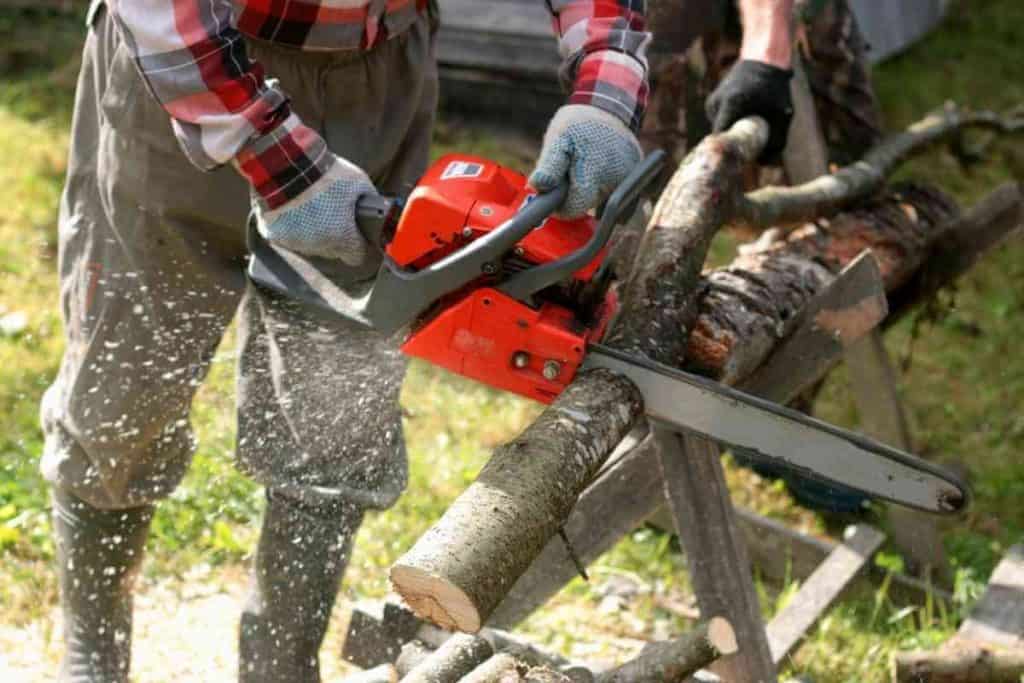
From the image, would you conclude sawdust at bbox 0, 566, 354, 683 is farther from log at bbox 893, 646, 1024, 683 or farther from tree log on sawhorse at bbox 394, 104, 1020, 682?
log at bbox 893, 646, 1024, 683

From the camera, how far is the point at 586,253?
2023 mm

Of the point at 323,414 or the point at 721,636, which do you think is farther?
the point at 323,414

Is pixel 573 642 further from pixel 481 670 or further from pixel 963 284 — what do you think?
pixel 963 284

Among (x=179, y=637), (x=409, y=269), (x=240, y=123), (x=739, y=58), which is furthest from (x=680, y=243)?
(x=179, y=637)

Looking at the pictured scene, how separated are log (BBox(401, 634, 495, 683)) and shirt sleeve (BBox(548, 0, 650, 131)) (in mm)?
904

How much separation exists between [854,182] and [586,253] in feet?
5.51

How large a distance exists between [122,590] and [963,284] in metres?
3.89

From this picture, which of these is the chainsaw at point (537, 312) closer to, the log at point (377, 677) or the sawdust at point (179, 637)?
the log at point (377, 677)

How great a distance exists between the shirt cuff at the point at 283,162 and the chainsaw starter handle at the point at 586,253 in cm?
37

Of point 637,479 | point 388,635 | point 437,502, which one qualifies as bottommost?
point 437,502

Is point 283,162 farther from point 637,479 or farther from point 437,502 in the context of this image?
point 437,502

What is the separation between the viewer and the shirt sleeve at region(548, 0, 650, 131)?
2260 millimetres

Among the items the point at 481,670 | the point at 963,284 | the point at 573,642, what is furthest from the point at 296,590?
the point at 963,284

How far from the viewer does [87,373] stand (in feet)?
8.45
